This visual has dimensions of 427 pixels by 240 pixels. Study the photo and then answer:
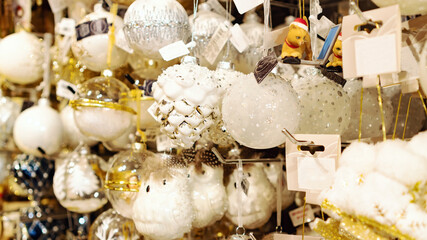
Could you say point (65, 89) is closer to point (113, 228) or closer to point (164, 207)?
point (113, 228)

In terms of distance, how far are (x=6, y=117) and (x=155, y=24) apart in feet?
3.20

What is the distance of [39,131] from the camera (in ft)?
5.22

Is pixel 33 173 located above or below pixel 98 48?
below

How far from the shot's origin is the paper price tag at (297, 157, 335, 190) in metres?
0.80

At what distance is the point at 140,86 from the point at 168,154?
0.85ft

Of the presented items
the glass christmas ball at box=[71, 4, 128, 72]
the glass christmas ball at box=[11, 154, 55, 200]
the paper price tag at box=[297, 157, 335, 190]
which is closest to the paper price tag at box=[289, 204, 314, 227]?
the paper price tag at box=[297, 157, 335, 190]

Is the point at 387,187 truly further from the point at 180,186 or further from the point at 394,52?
the point at 180,186

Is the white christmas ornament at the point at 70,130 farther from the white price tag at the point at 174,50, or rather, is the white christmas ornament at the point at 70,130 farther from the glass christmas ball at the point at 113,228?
the white price tag at the point at 174,50

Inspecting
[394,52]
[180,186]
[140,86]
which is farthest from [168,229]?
[394,52]

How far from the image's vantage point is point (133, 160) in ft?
3.93

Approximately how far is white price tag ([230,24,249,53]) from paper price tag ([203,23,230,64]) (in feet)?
0.05

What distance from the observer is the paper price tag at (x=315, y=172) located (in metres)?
0.80

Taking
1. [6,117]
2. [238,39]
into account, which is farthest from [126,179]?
[6,117]

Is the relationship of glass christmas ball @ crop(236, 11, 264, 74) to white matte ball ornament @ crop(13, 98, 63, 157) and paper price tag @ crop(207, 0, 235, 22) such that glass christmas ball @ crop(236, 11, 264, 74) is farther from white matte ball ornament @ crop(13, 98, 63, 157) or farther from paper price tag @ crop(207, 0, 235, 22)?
white matte ball ornament @ crop(13, 98, 63, 157)
